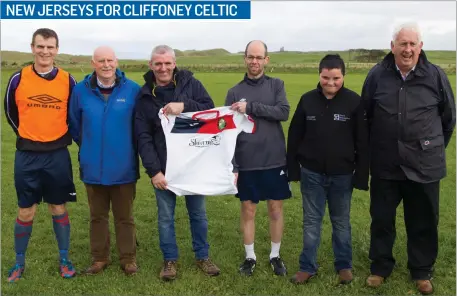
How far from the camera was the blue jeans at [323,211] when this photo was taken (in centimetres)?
538

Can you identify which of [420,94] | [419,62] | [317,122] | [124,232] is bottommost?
[124,232]

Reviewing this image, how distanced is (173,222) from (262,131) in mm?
1636

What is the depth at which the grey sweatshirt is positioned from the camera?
218 inches

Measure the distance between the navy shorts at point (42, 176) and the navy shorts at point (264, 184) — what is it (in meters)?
2.19

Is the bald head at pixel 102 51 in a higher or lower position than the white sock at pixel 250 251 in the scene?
higher

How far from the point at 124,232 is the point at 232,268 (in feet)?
4.96

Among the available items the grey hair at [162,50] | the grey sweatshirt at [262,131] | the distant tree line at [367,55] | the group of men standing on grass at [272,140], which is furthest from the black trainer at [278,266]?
the distant tree line at [367,55]

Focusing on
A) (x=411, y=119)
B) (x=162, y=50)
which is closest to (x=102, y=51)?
(x=162, y=50)

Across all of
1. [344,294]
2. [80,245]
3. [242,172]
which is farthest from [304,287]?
[80,245]

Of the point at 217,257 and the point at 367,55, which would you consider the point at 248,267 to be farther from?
the point at 367,55

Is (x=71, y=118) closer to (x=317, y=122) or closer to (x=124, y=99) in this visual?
(x=124, y=99)

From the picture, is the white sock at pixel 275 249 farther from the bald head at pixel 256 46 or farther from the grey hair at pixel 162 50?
the grey hair at pixel 162 50

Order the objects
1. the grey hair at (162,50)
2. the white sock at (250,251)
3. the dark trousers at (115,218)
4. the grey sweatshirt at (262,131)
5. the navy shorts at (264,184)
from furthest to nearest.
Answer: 1. the white sock at (250,251)
2. the dark trousers at (115,218)
3. the navy shorts at (264,184)
4. the grey sweatshirt at (262,131)
5. the grey hair at (162,50)

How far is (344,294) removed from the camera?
5.39 m
